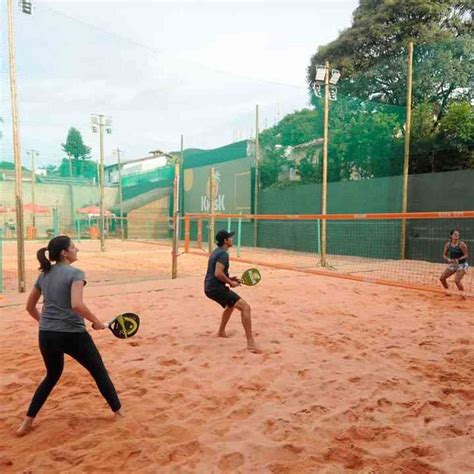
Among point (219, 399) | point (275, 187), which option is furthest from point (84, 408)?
point (275, 187)

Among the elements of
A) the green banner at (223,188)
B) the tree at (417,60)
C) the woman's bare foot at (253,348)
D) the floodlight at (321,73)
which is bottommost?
the woman's bare foot at (253,348)

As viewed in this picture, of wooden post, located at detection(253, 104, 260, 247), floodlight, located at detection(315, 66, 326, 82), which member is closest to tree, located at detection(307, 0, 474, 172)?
wooden post, located at detection(253, 104, 260, 247)

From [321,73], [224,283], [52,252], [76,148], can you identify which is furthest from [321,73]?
[76,148]

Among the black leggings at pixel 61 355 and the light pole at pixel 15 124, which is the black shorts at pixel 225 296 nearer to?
the black leggings at pixel 61 355

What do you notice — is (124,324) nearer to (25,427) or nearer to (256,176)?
(25,427)

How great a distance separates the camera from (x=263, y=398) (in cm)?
371

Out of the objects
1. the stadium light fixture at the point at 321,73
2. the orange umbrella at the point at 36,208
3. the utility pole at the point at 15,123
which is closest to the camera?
the utility pole at the point at 15,123

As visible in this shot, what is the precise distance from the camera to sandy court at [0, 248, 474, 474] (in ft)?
9.16

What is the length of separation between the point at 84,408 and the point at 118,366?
37.5 inches

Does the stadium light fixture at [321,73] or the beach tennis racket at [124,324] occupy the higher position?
the stadium light fixture at [321,73]

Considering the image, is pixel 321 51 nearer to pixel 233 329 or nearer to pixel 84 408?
pixel 233 329

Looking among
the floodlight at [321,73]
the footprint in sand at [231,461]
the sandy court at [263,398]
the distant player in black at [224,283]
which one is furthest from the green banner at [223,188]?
the footprint in sand at [231,461]

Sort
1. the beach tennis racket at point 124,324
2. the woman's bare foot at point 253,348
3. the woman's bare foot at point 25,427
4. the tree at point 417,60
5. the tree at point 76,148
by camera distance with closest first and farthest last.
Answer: the woman's bare foot at point 25,427, the beach tennis racket at point 124,324, the woman's bare foot at point 253,348, the tree at point 417,60, the tree at point 76,148

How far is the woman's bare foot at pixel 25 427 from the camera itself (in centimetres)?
312
